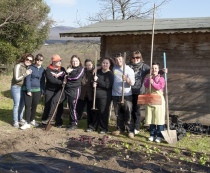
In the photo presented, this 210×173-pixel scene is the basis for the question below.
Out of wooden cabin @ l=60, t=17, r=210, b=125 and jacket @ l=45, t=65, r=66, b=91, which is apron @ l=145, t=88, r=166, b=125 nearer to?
wooden cabin @ l=60, t=17, r=210, b=125

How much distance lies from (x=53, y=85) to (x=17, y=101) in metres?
0.93

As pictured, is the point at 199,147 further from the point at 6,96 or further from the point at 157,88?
the point at 6,96

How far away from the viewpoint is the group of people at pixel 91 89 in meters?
6.99

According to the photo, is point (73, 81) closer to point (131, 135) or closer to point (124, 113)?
point (124, 113)

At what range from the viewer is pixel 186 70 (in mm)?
8219

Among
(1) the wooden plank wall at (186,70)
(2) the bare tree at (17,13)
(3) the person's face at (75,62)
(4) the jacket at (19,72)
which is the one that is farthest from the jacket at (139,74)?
(2) the bare tree at (17,13)

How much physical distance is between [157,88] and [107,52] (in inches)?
111

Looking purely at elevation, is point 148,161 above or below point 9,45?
below

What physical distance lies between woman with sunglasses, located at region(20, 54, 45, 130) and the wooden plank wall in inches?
110

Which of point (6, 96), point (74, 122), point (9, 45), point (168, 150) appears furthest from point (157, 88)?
point (9, 45)

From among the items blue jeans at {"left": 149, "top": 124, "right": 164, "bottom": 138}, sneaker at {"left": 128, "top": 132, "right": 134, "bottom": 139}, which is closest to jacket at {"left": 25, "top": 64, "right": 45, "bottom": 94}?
sneaker at {"left": 128, "top": 132, "right": 134, "bottom": 139}

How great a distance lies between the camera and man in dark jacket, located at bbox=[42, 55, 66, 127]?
748cm

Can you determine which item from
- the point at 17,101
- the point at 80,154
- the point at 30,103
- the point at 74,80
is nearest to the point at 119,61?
the point at 74,80

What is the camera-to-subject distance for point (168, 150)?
630cm
